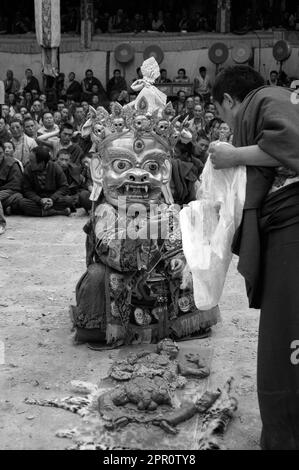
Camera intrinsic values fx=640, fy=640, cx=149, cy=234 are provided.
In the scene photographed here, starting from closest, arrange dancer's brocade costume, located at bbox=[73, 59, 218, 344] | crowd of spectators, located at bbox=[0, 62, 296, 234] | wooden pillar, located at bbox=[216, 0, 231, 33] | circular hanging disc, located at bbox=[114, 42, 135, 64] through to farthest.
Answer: dancer's brocade costume, located at bbox=[73, 59, 218, 344]
crowd of spectators, located at bbox=[0, 62, 296, 234]
circular hanging disc, located at bbox=[114, 42, 135, 64]
wooden pillar, located at bbox=[216, 0, 231, 33]

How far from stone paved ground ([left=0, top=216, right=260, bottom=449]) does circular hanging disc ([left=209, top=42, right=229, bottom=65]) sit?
12.2 meters

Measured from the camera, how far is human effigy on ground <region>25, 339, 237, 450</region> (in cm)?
300

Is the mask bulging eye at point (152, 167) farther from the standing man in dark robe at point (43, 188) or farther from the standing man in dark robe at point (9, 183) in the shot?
the standing man in dark robe at point (9, 183)

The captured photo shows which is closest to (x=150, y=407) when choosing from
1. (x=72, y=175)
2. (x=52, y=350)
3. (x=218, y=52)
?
(x=52, y=350)

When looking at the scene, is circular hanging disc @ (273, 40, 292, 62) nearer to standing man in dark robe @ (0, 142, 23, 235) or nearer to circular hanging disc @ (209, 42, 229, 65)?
circular hanging disc @ (209, 42, 229, 65)

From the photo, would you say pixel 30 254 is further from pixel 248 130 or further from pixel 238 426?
pixel 248 130

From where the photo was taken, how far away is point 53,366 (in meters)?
3.89

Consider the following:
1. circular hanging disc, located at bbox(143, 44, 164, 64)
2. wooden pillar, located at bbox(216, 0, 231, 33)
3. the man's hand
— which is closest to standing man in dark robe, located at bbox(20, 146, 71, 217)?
the man's hand

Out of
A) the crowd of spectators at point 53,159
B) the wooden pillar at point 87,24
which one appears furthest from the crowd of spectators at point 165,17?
the crowd of spectators at point 53,159

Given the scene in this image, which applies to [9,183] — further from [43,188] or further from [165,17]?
[165,17]

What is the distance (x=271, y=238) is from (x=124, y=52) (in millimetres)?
16470

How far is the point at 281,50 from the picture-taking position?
56.0ft

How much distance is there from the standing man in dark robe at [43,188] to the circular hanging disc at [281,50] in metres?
10.1
